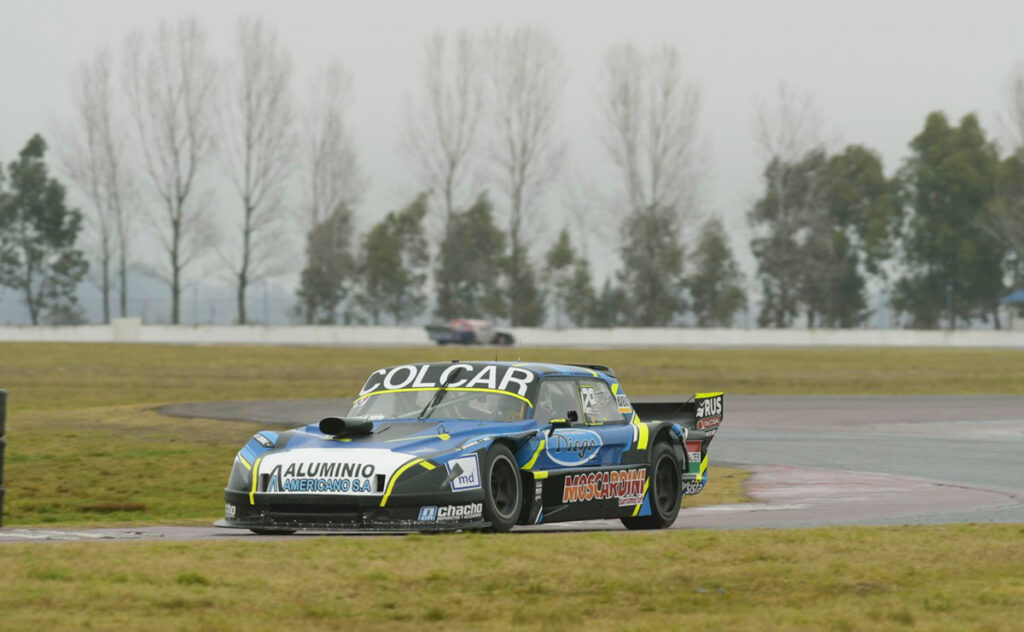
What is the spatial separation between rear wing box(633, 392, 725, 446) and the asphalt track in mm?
716

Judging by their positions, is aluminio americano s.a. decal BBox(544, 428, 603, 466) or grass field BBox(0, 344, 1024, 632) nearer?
grass field BBox(0, 344, 1024, 632)

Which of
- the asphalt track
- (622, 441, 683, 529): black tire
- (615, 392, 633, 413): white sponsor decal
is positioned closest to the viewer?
(622, 441, 683, 529): black tire

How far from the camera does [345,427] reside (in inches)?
414

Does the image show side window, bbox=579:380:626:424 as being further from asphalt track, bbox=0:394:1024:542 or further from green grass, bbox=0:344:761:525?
green grass, bbox=0:344:761:525

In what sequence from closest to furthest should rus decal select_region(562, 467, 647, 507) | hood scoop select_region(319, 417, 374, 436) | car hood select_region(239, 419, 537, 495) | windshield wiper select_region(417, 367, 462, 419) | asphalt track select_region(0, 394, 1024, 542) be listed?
1. car hood select_region(239, 419, 537, 495)
2. hood scoop select_region(319, 417, 374, 436)
3. rus decal select_region(562, 467, 647, 507)
4. windshield wiper select_region(417, 367, 462, 419)
5. asphalt track select_region(0, 394, 1024, 542)

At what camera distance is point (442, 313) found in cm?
8769

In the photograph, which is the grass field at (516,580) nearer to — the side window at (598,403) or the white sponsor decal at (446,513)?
the white sponsor decal at (446,513)

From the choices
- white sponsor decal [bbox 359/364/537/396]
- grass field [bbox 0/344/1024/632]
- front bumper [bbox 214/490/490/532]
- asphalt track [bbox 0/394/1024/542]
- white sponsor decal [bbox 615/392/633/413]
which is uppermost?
white sponsor decal [bbox 359/364/537/396]

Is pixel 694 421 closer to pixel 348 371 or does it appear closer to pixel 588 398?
pixel 588 398

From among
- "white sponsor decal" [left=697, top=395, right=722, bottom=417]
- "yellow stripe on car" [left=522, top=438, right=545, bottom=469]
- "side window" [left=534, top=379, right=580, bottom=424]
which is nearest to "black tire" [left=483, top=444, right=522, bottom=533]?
"yellow stripe on car" [left=522, top=438, right=545, bottom=469]

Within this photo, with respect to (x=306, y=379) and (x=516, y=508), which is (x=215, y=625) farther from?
(x=306, y=379)

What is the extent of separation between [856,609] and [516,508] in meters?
3.66

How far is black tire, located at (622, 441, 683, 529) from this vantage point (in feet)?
38.7

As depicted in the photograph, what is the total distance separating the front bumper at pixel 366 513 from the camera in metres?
9.80
